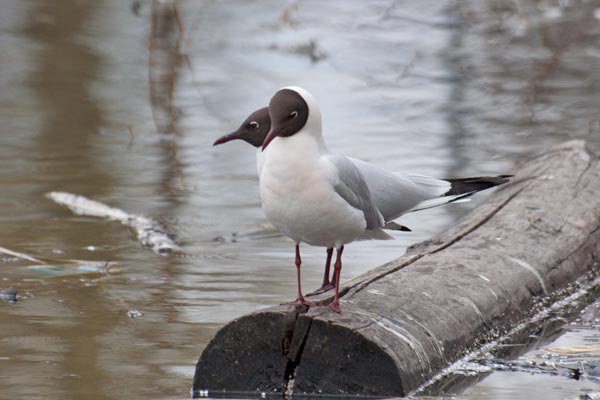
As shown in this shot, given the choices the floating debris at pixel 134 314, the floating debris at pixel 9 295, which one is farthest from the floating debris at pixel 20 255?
the floating debris at pixel 134 314

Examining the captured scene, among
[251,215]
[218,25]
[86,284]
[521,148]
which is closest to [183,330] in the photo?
[86,284]

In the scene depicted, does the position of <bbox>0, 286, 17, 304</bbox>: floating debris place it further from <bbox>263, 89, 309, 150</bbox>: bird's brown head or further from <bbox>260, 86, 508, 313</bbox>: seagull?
<bbox>263, 89, 309, 150</bbox>: bird's brown head

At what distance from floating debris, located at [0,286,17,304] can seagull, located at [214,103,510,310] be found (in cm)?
135

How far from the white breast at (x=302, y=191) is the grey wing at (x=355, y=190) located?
41 millimetres

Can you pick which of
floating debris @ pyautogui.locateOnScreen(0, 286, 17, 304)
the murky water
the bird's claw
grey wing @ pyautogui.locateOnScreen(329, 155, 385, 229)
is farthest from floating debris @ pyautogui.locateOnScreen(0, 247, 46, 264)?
grey wing @ pyautogui.locateOnScreen(329, 155, 385, 229)

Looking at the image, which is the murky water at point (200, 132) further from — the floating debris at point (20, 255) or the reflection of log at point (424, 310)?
the reflection of log at point (424, 310)

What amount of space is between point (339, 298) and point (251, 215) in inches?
121

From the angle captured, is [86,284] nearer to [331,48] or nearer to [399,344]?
[399,344]

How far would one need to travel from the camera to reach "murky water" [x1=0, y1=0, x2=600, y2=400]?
541 cm

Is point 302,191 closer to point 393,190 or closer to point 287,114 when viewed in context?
point 287,114

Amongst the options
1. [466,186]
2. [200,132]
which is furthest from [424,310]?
[200,132]

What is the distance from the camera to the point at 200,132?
10.1 meters

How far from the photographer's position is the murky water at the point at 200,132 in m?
5.41

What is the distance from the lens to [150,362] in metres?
5.03
